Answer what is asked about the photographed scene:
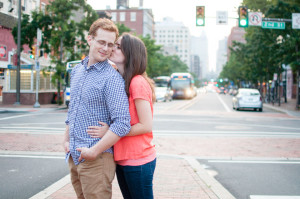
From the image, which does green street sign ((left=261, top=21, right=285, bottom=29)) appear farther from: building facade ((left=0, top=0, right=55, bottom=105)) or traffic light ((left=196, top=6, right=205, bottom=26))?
building facade ((left=0, top=0, right=55, bottom=105))

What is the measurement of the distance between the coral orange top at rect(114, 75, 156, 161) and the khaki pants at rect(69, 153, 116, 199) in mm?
97

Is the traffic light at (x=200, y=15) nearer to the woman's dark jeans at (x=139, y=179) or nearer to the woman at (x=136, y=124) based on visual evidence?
the woman at (x=136, y=124)

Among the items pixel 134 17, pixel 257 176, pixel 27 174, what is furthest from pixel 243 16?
pixel 134 17

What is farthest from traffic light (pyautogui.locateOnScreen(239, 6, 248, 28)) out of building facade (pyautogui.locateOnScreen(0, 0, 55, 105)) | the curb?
building facade (pyautogui.locateOnScreen(0, 0, 55, 105))

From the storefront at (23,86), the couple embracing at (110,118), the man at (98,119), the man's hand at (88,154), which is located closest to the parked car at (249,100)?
the storefront at (23,86)

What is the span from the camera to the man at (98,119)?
8.27ft

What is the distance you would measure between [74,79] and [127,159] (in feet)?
2.43

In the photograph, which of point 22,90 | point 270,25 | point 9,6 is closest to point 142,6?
point 9,6

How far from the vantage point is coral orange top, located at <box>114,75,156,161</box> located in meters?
2.64

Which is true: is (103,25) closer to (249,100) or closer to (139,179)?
(139,179)

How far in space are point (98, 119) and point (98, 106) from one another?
93mm

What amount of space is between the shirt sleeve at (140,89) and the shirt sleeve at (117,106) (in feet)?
0.28

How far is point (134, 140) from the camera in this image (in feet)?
8.78

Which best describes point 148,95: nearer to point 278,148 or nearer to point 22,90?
point 278,148
